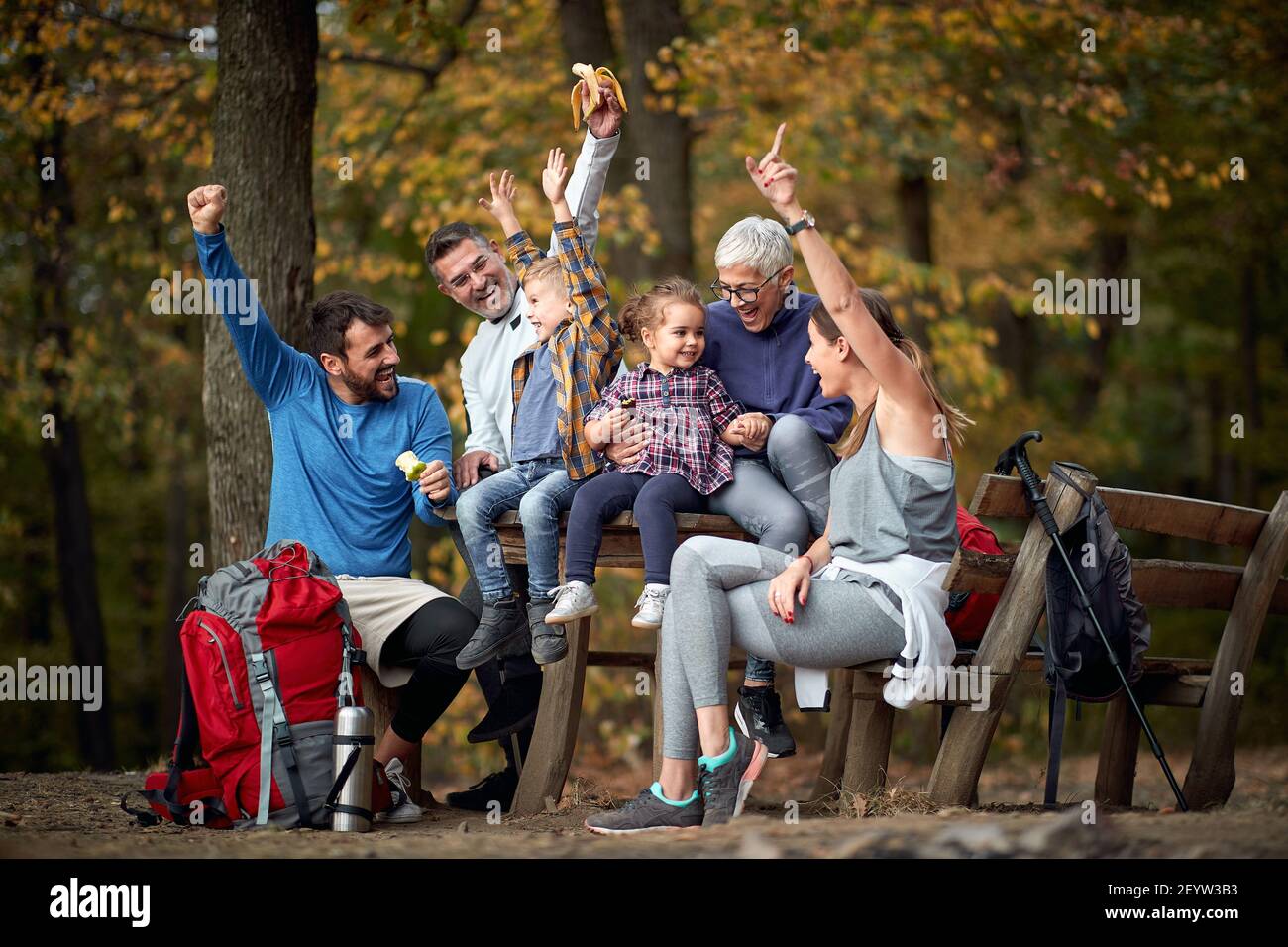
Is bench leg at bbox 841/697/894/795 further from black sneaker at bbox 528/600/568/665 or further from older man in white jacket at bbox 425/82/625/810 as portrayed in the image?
older man in white jacket at bbox 425/82/625/810

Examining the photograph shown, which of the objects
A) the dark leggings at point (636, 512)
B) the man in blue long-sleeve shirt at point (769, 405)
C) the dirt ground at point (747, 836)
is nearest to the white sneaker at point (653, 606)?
the dark leggings at point (636, 512)

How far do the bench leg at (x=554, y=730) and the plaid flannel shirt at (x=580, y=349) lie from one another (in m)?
0.77

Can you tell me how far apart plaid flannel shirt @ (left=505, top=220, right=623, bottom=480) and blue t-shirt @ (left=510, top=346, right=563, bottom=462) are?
0.27 feet

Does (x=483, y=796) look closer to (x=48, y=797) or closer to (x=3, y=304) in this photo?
(x=48, y=797)

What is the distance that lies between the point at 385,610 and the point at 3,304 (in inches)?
364

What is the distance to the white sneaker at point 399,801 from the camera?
199 inches

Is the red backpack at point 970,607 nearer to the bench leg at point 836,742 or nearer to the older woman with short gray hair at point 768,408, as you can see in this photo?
the older woman with short gray hair at point 768,408

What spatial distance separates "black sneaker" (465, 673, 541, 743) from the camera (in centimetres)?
529

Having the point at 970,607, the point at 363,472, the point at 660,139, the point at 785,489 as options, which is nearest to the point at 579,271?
the point at 785,489

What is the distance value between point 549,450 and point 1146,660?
248 centimetres

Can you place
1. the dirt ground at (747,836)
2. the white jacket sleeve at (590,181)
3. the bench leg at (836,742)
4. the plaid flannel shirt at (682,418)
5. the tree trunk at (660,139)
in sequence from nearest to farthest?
the dirt ground at (747,836), the plaid flannel shirt at (682,418), the white jacket sleeve at (590,181), the bench leg at (836,742), the tree trunk at (660,139)

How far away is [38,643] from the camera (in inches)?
836

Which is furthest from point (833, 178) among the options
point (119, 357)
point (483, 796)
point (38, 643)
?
point (38, 643)
